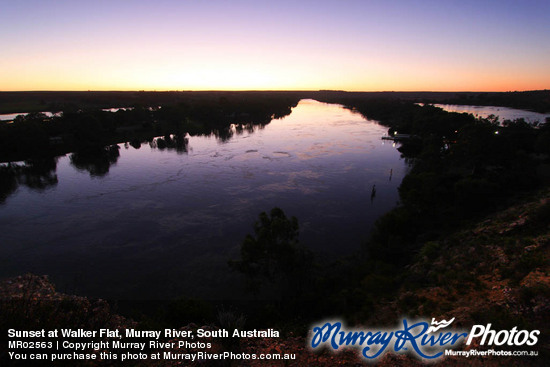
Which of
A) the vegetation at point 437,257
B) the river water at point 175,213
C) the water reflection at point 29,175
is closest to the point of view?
the vegetation at point 437,257

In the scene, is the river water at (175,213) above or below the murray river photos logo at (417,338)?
below

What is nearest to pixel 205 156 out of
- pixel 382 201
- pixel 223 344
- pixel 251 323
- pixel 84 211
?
pixel 84 211

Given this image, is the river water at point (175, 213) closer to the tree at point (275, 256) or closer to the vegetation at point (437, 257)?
the tree at point (275, 256)

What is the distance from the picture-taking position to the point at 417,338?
10344 millimetres

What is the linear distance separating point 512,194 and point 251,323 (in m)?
34.1

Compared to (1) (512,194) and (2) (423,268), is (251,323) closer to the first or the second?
(2) (423,268)

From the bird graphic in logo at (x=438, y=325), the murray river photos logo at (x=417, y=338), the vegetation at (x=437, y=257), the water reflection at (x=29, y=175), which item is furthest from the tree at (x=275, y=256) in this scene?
the water reflection at (x=29, y=175)

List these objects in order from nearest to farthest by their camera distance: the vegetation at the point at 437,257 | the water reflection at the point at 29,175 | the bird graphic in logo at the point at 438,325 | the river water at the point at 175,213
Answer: the bird graphic in logo at the point at 438,325, the vegetation at the point at 437,257, the river water at the point at 175,213, the water reflection at the point at 29,175

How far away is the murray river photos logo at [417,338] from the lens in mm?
8964

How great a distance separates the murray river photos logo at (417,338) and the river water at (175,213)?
463 inches

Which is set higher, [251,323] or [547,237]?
[547,237]

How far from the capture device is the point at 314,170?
52312mm

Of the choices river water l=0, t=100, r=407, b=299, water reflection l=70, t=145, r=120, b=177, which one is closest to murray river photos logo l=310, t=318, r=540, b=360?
river water l=0, t=100, r=407, b=299

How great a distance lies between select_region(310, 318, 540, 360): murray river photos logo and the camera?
29.4ft
